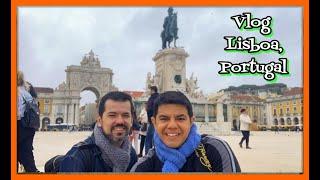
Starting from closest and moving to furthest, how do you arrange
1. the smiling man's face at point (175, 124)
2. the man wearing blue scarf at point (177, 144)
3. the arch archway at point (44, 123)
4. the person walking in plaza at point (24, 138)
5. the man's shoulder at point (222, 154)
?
the man's shoulder at point (222, 154), the man wearing blue scarf at point (177, 144), the smiling man's face at point (175, 124), the person walking in plaza at point (24, 138), the arch archway at point (44, 123)

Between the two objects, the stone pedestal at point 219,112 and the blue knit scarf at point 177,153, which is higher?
the blue knit scarf at point 177,153

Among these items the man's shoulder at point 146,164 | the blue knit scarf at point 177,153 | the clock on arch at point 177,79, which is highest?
the clock on arch at point 177,79

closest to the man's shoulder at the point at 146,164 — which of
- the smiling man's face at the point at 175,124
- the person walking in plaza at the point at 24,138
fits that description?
the smiling man's face at the point at 175,124

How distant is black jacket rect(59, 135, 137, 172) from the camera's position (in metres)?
3.90

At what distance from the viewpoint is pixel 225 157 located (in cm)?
346

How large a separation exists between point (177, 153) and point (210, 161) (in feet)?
1.13

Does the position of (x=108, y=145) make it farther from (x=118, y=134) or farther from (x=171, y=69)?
(x=171, y=69)

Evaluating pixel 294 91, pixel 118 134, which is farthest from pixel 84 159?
pixel 294 91

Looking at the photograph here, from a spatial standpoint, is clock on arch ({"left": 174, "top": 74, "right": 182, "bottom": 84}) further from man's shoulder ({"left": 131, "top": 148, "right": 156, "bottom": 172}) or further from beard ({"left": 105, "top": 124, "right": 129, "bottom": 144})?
man's shoulder ({"left": 131, "top": 148, "right": 156, "bottom": 172})

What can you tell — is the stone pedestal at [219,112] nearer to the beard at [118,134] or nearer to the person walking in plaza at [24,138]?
the person walking in plaza at [24,138]

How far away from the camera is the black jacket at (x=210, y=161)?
3460 mm

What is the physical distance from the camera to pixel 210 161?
3.58 metres
